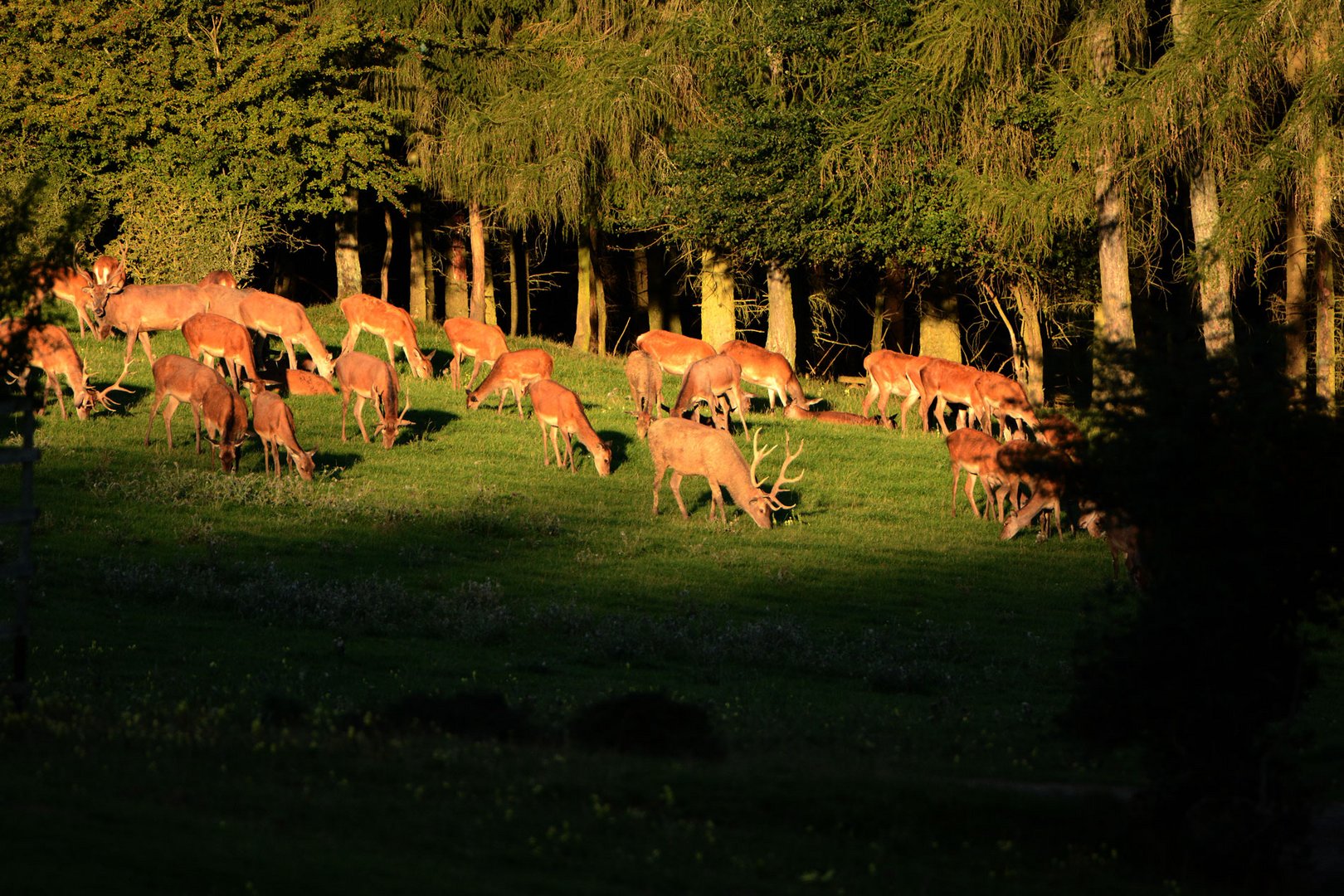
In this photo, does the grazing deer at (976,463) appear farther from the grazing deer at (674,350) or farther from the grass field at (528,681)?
the grazing deer at (674,350)

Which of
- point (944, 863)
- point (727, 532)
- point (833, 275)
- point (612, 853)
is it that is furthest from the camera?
point (833, 275)

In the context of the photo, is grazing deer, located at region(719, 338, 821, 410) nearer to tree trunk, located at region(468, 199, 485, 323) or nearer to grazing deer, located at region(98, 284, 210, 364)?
grazing deer, located at region(98, 284, 210, 364)

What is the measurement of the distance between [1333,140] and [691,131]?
15.5 m

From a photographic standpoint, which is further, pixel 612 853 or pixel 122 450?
pixel 122 450

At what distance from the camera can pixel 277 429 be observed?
23.7 metres

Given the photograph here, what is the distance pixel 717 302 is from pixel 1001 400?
11951 mm

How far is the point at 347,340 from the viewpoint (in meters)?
32.0

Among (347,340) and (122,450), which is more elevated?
(347,340)

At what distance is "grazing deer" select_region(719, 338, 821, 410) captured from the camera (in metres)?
33.0

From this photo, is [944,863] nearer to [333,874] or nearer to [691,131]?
[333,874]

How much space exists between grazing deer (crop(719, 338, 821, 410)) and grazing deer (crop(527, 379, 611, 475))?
6817mm

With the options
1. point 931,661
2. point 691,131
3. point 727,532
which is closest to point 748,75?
point 691,131

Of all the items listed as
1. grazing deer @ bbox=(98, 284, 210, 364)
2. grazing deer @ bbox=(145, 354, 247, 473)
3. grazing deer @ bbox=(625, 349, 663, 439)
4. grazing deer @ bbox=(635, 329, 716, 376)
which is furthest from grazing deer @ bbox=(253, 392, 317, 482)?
grazing deer @ bbox=(635, 329, 716, 376)

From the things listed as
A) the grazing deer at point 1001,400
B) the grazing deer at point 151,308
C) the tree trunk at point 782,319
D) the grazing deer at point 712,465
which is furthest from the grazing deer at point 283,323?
the grazing deer at point 1001,400
